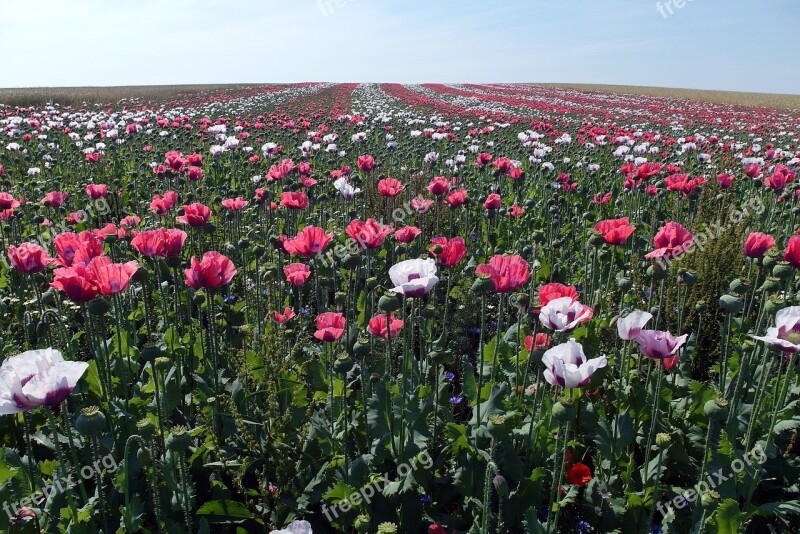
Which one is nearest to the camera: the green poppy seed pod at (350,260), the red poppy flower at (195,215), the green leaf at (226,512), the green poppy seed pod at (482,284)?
the green leaf at (226,512)

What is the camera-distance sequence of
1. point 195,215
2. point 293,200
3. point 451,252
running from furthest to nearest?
1. point 293,200
2. point 195,215
3. point 451,252

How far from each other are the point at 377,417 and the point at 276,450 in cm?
44

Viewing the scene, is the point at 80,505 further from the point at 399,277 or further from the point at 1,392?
the point at 399,277

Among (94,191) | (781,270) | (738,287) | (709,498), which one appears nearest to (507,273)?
(709,498)

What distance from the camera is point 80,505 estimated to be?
7.77 ft

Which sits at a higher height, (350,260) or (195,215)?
(195,215)

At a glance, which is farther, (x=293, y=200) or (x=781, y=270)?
(x=293, y=200)

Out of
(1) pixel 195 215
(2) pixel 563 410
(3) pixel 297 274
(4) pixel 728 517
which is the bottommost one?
(4) pixel 728 517

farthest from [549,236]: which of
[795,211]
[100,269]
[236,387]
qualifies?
[100,269]

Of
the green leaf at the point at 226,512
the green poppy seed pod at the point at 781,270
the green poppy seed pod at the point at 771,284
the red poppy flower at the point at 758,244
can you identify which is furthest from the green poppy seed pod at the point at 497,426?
the red poppy flower at the point at 758,244

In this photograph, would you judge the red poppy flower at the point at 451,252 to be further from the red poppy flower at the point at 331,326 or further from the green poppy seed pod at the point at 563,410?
the green poppy seed pod at the point at 563,410

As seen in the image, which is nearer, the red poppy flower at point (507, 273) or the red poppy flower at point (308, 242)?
the red poppy flower at point (507, 273)

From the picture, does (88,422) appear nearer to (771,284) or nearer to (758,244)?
(771,284)

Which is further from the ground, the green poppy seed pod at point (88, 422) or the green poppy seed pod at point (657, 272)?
the green poppy seed pod at point (657, 272)
